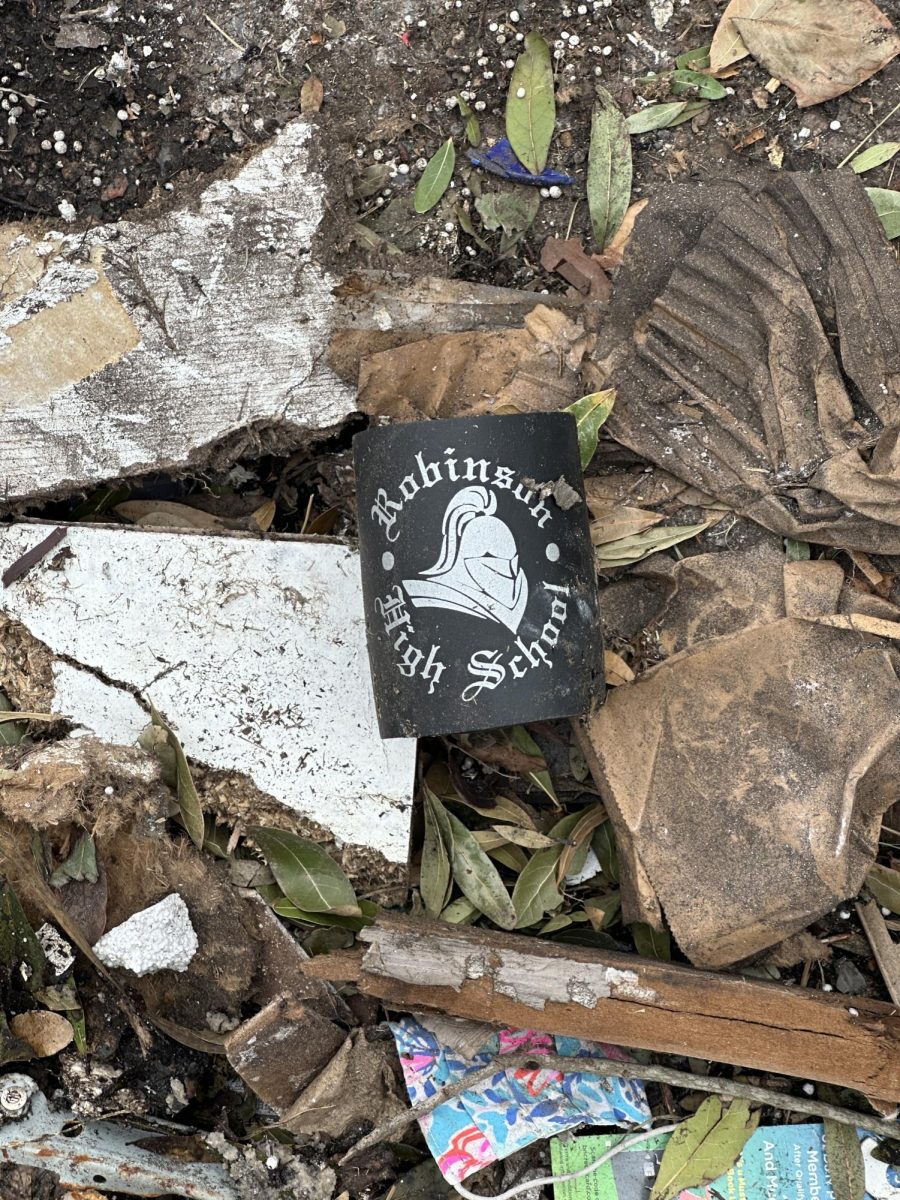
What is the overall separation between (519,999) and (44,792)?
0.89 meters

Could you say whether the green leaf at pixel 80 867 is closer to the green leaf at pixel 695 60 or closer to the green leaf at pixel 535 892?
the green leaf at pixel 535 892

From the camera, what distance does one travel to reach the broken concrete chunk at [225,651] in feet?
6.40

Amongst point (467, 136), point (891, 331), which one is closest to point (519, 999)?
point (891, 331)

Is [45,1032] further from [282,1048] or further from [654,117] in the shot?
[654,117]

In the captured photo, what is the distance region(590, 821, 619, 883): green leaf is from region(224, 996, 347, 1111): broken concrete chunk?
0.57 m

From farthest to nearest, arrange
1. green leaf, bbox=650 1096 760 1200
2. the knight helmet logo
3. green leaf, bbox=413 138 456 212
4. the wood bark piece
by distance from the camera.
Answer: green leaf, bbox=413 138 456 212, green leaf, bbox=650 1096 760 1200, the wood bark piece, the knight helmet logo

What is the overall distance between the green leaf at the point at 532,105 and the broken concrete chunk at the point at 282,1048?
1.58 meters

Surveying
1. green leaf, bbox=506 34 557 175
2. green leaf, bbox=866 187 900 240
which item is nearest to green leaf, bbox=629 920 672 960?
green leaf, bbox=866 187 900 240

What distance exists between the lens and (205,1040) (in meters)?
1.89

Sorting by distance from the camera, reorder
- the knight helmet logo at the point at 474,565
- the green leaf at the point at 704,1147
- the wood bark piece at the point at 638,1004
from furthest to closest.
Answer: the green leaf at the point at 704,1147
the wood bark piece at the point at 638,1004
the knight helmet logo at the point at 474,565

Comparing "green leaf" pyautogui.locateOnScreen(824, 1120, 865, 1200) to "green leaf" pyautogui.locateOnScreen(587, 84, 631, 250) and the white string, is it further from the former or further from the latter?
"green leaf" pyautogui.locateOnScreen(587, 84, 631, 250)

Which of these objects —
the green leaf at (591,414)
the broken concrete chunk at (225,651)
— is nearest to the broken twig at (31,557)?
the broken concrete chunk at (225,651)

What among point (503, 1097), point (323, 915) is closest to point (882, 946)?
point (503, 1097)

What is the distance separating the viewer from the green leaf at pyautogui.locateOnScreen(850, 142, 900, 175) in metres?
1.89
